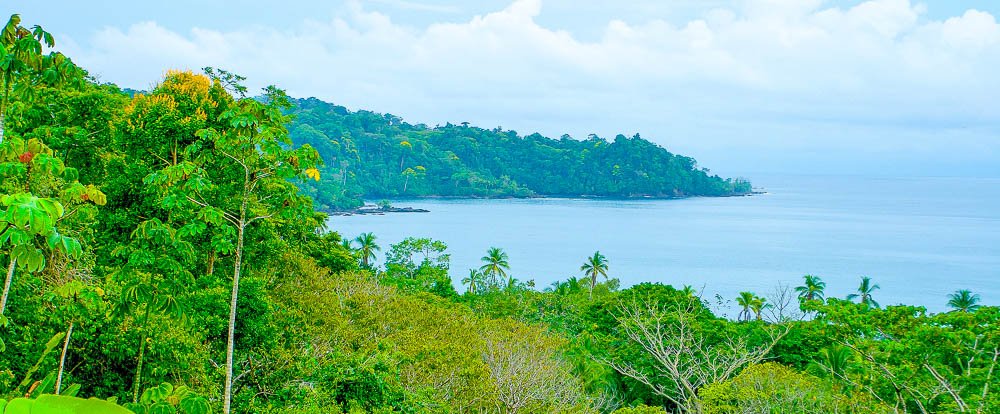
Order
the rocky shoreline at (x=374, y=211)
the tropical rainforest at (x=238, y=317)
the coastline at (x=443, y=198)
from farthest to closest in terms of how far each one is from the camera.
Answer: the coastline at (x=443, y=198)
the rocky shoreline at (x=374, y=211)
the tropical rainforest at (x=238, y=317)

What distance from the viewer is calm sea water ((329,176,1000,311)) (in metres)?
53.6

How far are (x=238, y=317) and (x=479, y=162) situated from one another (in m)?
115

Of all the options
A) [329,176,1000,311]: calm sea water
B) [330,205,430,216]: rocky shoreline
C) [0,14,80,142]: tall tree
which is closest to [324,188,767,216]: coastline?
[330,205,430,216]: rocky shoreline

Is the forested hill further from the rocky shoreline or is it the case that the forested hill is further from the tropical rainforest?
the tropical rainforest

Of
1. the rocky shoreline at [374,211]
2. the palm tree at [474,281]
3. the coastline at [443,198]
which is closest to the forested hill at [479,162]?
the coastline at [443,198]

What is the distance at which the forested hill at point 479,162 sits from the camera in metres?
113

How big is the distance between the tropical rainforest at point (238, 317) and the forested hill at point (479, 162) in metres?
94.3

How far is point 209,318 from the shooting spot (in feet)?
29.4

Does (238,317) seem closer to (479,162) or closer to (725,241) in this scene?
(725,241)

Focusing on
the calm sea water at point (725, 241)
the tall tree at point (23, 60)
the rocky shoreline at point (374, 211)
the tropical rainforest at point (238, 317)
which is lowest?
the calm sea water at point (725, 241)

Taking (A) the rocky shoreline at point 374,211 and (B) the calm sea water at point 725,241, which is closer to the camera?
(B) the calm sea water at point 725,241

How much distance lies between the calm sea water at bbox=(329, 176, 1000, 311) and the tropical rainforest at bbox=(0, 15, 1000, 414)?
37.4 m

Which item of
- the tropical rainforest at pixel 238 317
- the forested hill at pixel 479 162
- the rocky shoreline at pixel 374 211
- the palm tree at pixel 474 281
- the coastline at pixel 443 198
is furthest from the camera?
the forested hill at pixel 479 162

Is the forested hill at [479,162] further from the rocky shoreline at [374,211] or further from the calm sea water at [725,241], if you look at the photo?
the rocky shoreline at [374,211]
